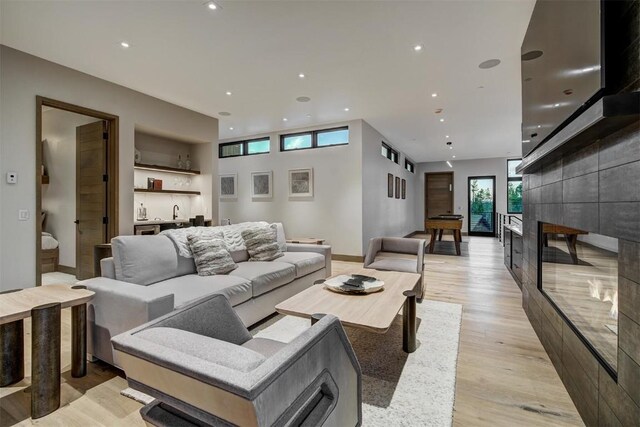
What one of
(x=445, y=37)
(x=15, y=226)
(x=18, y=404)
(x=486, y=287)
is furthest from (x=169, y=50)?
(x=486, y=287)

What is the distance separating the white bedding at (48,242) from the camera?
488cm

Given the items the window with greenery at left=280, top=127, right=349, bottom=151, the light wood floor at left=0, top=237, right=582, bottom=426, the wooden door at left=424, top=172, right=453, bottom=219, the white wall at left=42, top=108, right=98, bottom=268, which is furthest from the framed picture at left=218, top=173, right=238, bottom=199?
the wooden door at left=424, top=172, right=453, bottom=219

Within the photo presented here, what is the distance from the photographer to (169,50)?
3.37 m

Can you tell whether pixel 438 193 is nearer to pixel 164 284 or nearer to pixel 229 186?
pixel 229 186

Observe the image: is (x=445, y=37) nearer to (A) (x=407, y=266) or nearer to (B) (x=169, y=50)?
(A) (x=407, y=266)

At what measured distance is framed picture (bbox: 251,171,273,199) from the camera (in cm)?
713

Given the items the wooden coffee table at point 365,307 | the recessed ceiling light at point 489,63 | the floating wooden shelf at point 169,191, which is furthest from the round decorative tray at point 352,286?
the floating wooden shelf at point 169,191

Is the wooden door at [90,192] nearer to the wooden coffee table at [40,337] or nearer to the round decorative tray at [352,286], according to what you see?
the wooden coffee table at [40,337]

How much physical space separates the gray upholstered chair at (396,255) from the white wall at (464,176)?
26.4 ft

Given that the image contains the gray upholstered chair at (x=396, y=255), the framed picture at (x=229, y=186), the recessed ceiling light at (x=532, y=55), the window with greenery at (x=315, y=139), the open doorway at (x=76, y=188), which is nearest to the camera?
the recessed ceiling light at (x=532, y=55)

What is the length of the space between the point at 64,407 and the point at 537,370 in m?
3.07

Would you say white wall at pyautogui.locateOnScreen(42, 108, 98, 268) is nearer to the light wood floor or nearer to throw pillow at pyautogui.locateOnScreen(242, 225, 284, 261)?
the light wood floor

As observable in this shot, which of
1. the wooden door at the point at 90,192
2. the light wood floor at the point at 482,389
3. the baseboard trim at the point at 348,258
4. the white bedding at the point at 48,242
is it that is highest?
the wooden door at the point at 90,192

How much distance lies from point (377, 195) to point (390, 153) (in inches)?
76.7
